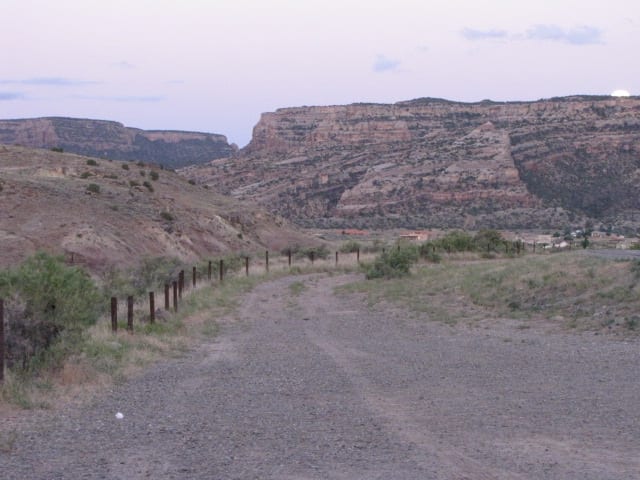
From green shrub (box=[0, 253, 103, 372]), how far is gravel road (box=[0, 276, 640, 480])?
3.79 feet

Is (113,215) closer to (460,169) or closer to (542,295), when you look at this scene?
(542,295)

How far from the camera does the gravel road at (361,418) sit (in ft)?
27.1

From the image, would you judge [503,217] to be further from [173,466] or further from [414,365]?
[173,466]

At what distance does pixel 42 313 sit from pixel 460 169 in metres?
95.2

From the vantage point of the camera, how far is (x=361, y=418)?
10430 millimetres

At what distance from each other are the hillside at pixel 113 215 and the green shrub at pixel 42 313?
23.7 metres

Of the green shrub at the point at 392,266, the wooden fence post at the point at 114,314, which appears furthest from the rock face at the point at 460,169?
the wooden fence post at the point at 114,314

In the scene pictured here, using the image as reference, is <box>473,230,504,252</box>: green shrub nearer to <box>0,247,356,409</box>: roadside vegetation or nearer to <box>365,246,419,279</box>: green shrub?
<box>365,246,419,279</box>: green shrub

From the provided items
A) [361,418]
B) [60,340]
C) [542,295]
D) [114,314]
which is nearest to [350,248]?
[542,295]

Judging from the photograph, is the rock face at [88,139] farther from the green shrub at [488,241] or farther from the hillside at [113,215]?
the green shrub at [488,241]

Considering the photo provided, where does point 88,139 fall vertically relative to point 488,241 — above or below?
above

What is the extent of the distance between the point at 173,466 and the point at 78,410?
2.84m

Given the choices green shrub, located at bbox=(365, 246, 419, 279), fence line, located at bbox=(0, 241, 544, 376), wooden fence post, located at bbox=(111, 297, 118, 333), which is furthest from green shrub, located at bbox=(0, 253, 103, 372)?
green shrub, located at bbox=(365, 246, 419, 279)

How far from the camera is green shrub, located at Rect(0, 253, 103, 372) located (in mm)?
12438
